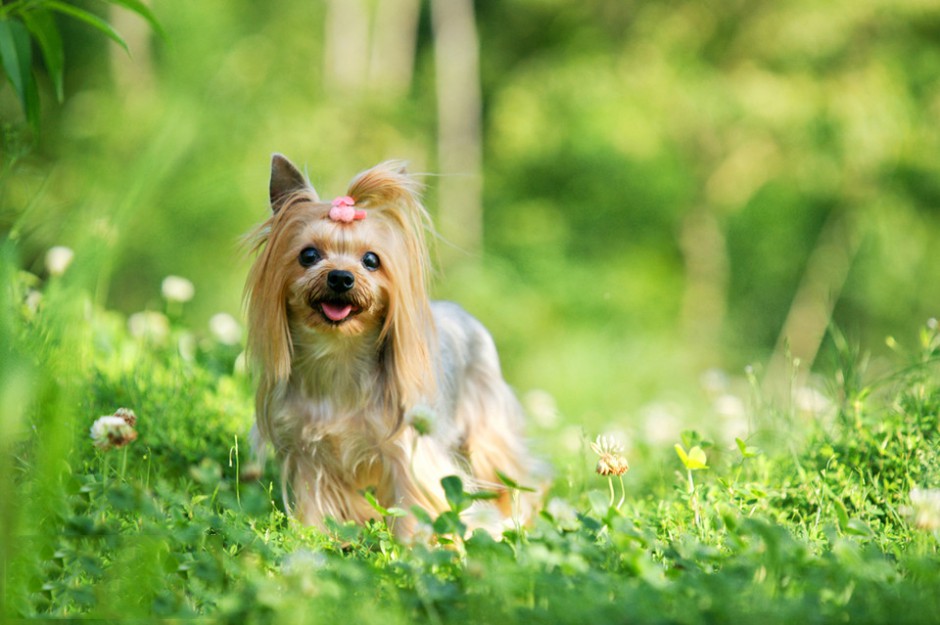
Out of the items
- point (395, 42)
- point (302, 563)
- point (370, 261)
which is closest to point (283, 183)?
point (370, 261)

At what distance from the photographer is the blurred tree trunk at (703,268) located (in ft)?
44.1

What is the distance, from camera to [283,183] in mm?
3281

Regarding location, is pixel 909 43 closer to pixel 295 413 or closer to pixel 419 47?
pixel 419 47

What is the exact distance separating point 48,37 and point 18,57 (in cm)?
26

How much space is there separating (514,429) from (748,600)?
2008 millimetres

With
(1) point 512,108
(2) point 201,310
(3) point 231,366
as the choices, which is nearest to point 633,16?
(1) point 512,108

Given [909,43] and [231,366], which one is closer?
[231,366]

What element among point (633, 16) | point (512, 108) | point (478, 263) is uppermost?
point (633, 16)

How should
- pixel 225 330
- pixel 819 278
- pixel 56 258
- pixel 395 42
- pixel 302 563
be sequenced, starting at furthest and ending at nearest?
1. pixel 395 42
2. pixel 819 278
3. pixel 225 330
4. pixel 56 258
5. pixel 302 563

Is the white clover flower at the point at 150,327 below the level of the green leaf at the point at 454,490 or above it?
above

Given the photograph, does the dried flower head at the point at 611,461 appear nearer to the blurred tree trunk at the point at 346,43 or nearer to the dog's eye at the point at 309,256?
the dog's eye at the point at 309,256

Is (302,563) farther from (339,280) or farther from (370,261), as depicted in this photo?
(370,261)

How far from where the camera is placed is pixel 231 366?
467 cm

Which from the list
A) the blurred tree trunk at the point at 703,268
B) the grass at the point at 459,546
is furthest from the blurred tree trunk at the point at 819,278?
the grass at the point at 459,546
